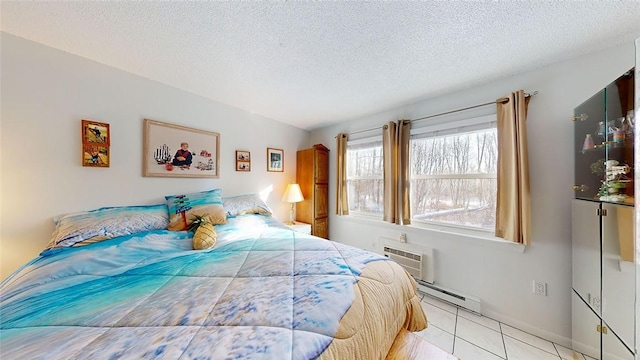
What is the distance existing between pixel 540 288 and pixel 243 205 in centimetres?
303

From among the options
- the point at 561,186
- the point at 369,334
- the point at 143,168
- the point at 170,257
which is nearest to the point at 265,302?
the point at 369,334

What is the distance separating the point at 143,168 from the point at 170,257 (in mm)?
1164

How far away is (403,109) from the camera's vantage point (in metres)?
2.57

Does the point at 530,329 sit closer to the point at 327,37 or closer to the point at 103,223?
the point at 327,37

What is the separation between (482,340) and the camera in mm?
1633

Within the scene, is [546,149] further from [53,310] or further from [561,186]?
[53,310]

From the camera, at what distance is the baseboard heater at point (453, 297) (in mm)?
1952

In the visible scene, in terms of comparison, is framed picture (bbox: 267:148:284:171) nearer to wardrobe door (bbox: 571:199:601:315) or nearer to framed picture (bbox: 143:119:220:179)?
framed picture (bbox: 143:119:220:179)

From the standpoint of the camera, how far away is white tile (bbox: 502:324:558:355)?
1.55m

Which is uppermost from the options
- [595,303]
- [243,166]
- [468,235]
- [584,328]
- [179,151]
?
[179,151]

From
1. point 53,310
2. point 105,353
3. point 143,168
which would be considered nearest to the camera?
point 105,353

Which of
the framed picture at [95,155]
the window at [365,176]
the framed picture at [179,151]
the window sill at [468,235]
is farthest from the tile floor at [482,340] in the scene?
the framed picture at [95,155]

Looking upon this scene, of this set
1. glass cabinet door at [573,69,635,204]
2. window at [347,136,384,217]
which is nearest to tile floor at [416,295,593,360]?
glass cabinet door at [573,69,635,204]

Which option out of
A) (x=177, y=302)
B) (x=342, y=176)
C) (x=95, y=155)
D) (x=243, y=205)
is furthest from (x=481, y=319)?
(x=95, y=155)
